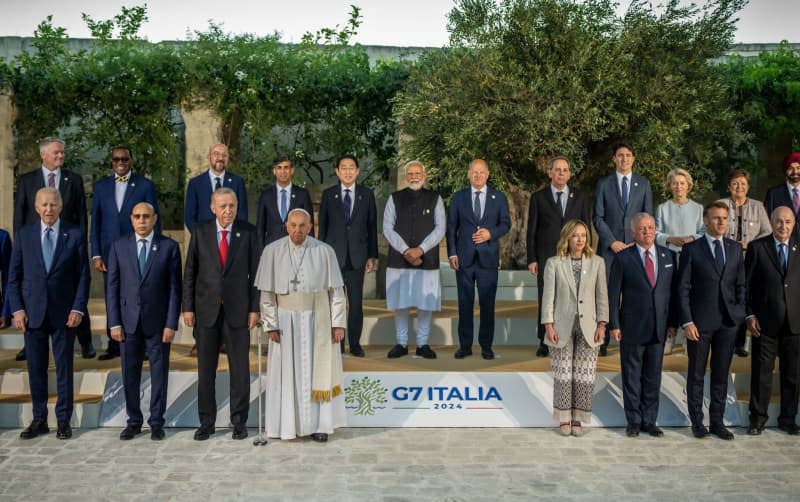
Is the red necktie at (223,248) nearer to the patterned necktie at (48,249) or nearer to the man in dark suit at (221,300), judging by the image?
the man in dark suit at (221,300)

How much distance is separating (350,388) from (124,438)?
162cm

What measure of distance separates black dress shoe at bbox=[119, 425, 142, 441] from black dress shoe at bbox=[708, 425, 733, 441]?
4063 mm

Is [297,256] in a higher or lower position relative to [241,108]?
lower

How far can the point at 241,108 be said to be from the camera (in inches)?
420

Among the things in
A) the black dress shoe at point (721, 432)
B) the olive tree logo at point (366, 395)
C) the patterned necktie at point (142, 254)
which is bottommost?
the black dress shoe at point (721, 432)

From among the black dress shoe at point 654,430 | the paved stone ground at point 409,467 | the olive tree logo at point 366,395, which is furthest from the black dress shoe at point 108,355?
the black dress shoe at point 654,430

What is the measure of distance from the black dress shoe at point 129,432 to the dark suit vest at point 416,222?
2445 mm

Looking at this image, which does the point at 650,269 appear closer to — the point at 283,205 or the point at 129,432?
the point at 283,205

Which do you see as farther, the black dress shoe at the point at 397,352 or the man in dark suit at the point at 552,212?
the black dress shoe at the point at 397,352

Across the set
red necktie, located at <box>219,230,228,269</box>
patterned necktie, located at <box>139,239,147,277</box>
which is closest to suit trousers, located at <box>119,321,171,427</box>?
patterned necktie, located at <box>139,239,147,277</box>

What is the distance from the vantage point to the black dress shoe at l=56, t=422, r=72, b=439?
21.2 ft

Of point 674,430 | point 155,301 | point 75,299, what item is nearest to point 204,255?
point 155,301

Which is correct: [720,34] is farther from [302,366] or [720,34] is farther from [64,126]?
[64,126]

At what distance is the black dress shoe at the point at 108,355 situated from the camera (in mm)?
7656
